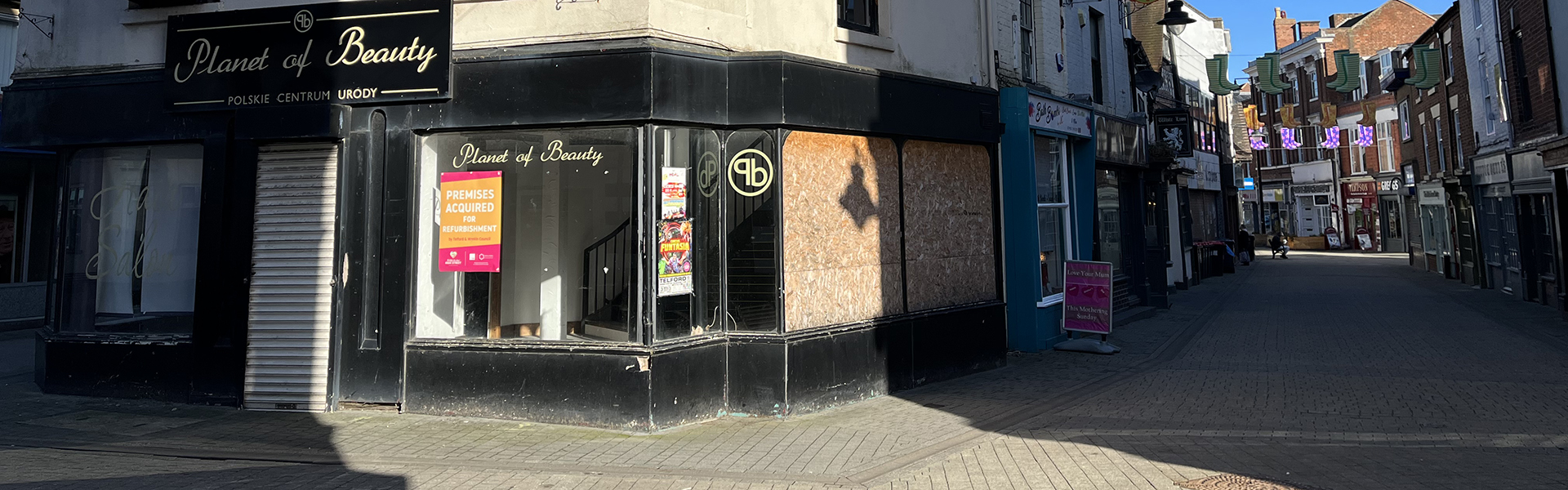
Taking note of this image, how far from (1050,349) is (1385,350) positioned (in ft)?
14.3

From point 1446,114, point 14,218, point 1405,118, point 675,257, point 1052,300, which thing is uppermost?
→ point 1405,118

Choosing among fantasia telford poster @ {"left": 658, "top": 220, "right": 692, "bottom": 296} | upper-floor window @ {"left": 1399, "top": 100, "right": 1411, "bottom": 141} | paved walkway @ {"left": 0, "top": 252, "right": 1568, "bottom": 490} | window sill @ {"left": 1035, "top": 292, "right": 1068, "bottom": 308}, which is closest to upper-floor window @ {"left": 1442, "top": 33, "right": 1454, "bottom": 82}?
upper-floor window @ {"left": 1399, "top": 100, "right": 1411, "bottom": 141}

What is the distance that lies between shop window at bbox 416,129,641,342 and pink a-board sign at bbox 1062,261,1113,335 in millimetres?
6803

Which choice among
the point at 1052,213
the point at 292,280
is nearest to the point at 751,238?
the point at 292,280

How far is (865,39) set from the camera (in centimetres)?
852

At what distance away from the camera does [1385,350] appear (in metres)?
11.2

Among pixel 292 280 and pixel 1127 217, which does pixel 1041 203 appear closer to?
pixel 1127 217

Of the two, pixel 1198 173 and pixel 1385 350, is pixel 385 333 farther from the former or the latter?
pixel 1198 173

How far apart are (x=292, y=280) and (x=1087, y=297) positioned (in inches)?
368

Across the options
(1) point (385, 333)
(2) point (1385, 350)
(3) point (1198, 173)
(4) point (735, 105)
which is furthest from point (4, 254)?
(3) point (1198, 173)

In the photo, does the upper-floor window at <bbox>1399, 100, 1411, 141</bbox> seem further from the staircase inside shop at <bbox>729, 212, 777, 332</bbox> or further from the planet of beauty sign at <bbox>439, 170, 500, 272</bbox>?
the planet of beauty sign at <bbox>439, 170, 500, 272</bbox>

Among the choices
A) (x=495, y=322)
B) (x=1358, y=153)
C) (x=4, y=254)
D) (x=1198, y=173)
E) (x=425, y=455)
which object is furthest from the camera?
(x=1358, y=153)

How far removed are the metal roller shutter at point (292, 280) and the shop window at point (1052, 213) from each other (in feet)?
28.5

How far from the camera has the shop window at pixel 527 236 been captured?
7375 mm
